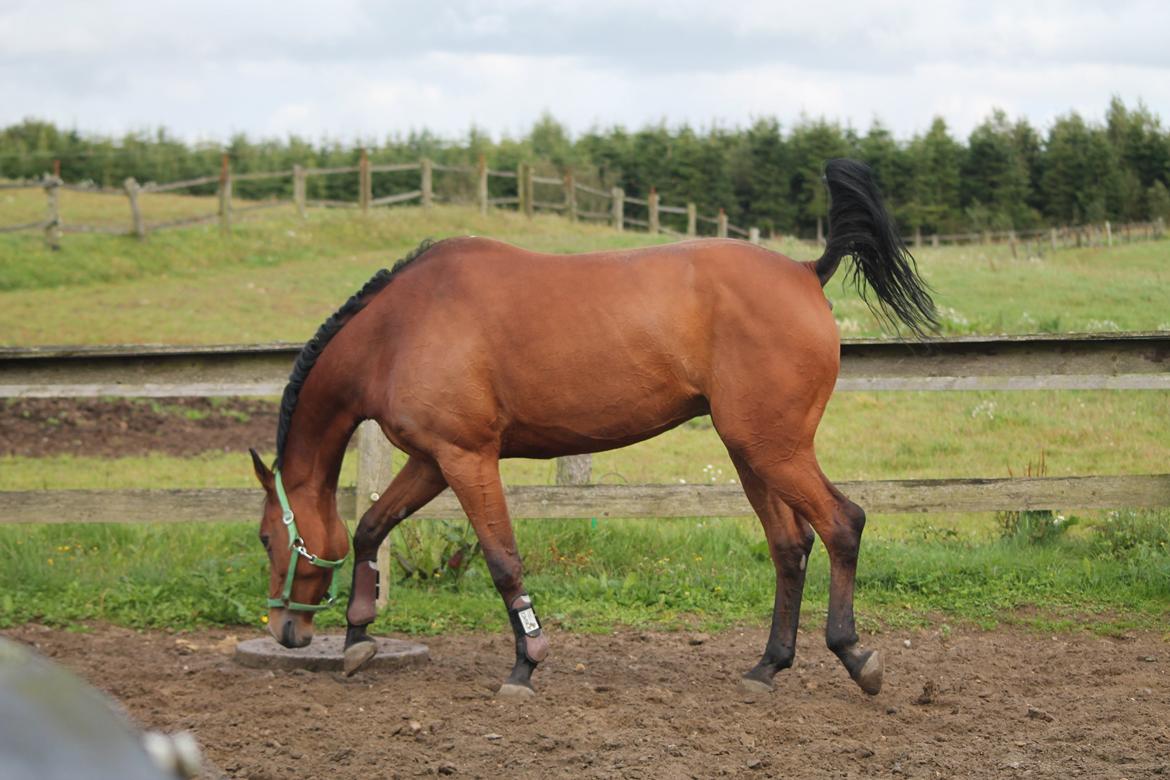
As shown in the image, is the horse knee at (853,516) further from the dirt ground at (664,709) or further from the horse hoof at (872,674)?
the dirt ground at (664,709)

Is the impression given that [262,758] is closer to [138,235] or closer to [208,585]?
[208,585]

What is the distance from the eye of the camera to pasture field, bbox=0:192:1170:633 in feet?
20.9

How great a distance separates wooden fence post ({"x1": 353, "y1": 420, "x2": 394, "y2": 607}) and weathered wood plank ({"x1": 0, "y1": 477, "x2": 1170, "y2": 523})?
4.3 inches

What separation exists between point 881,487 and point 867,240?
1644 millimetres

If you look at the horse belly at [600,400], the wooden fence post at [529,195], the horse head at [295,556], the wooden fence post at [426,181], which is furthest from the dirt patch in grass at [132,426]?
the wooden fence post at [529,195]

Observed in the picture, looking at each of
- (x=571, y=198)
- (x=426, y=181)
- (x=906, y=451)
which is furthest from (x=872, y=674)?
(x=571, y=198)

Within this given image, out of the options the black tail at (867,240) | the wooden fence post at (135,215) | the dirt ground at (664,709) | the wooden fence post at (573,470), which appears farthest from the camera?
the wooden fence post at (135,215)

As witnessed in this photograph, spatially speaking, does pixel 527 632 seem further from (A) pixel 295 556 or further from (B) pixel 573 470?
(B) pixel 573 470

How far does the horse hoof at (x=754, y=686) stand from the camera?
5188mm

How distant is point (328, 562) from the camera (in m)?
5.64

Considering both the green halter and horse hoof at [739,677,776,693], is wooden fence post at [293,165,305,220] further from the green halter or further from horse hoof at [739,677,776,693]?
horse hoof at [739,677,776,693]

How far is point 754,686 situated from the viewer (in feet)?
17.1

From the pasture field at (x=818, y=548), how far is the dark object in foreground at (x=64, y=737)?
4.55m

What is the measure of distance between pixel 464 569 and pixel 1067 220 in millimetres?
27369
